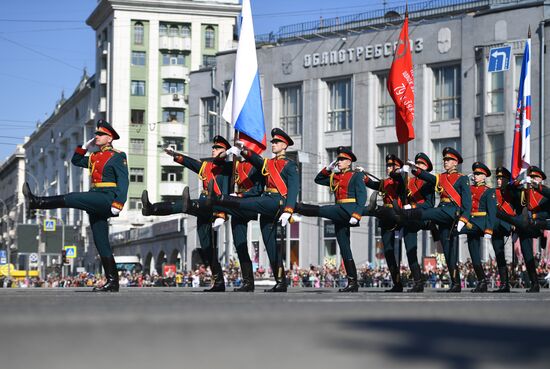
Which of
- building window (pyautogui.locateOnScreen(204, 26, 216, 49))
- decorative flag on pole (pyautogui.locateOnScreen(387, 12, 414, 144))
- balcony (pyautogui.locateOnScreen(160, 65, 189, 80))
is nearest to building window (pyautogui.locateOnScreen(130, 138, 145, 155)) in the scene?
balcony (pyautogui.locateOnScreen(160, 65, 189, 80))

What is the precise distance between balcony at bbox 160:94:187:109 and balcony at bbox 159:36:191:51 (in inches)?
146

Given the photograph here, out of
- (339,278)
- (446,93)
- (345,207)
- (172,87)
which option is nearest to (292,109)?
(446,93)

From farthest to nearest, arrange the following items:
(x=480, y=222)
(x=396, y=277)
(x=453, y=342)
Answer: (x=480, y=222)
(x=396, y=277)
(x=453, y=342)

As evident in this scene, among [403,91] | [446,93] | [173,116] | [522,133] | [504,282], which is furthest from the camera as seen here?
[173,116]

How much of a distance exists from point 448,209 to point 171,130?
75.3 meters

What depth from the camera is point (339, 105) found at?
58250mm

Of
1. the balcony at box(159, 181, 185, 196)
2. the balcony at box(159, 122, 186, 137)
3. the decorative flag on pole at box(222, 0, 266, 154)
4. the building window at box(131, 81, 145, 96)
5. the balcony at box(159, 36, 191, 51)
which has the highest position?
the balcony at box(159, 36, 191, 51)

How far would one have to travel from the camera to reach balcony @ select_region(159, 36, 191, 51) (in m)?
92.2

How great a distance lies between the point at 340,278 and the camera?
4297cm

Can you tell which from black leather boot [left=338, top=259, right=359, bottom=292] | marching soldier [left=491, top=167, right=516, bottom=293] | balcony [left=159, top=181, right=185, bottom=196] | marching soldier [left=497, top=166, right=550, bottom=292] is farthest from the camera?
balcony [left=159, top=181, right=185, bottom=196]

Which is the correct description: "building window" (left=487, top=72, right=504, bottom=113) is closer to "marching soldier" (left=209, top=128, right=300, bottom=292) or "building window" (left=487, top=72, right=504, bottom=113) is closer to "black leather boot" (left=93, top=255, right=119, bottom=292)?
"marching soldier" (left=209, top=128, right=300, bottom=292)

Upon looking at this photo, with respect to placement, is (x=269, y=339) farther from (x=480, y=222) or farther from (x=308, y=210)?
(x=480, y=222)

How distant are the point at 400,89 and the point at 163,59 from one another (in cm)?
7147

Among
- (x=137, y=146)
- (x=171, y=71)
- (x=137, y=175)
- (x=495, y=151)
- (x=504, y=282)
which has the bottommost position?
(x=504, y=282)
